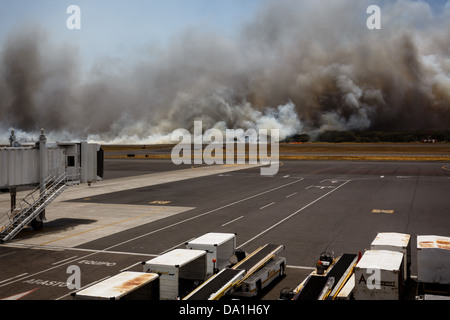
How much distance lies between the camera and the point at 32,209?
37156 mm

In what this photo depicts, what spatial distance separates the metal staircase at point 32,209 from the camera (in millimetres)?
33719

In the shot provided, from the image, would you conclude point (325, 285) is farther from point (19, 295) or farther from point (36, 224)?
point (36, 224)

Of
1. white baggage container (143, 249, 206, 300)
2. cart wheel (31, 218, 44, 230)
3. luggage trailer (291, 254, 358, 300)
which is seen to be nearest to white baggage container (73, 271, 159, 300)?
white baggage container (143, 249, 206, 300)

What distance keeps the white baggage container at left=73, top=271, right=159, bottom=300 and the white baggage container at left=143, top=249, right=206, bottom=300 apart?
1.12m

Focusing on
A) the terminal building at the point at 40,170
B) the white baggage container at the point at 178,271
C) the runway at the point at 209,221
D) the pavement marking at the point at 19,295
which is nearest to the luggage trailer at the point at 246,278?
the runway at the point at 209,221

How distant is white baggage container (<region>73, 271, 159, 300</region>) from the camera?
15.0m

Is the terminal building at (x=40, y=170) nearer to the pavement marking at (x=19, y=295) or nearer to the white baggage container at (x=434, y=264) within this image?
the pavement marking at (x=19, y=295)

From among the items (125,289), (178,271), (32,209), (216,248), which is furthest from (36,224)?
(125,289)

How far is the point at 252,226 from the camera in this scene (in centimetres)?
3794

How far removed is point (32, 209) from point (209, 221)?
15.7 metres

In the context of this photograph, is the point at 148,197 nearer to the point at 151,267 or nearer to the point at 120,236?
the point at 120,236

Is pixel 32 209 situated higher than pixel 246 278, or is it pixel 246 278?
pixel 32 209

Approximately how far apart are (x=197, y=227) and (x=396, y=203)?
25.1 meters

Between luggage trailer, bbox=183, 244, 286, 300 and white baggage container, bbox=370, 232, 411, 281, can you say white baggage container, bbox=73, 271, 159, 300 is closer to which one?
luggage trailer, bbox=183, 244, 286, 300
